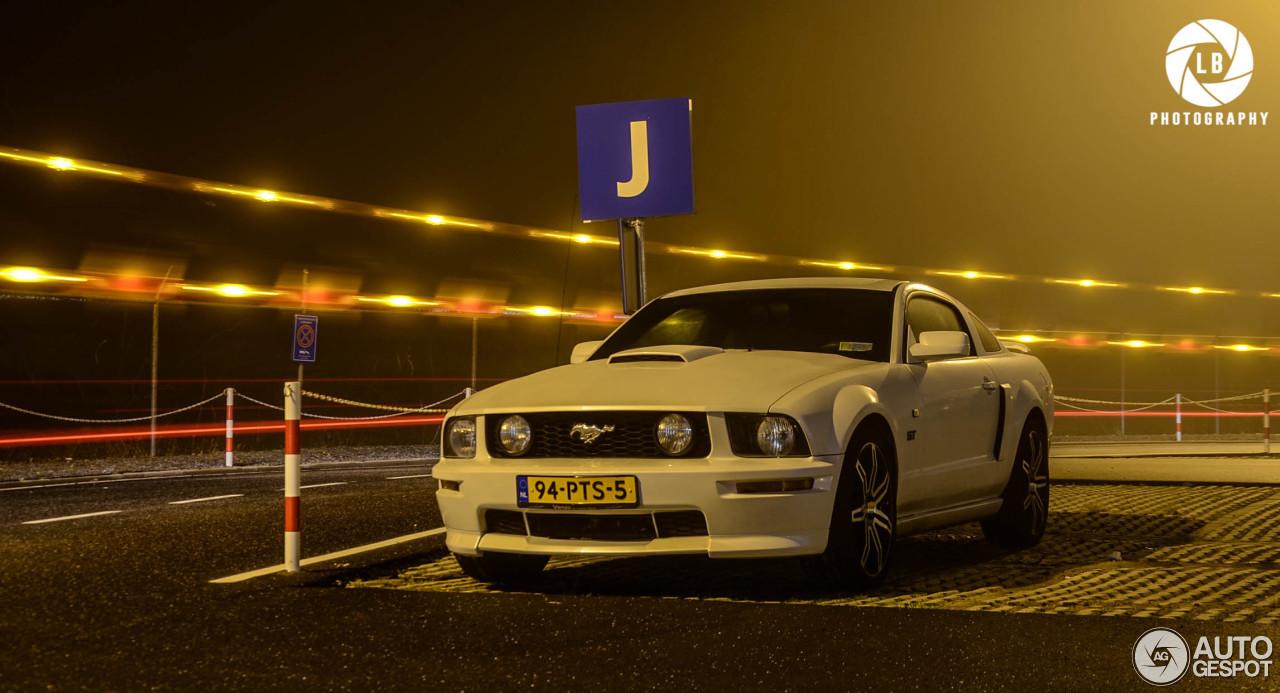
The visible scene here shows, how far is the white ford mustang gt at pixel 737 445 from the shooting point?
5.03 meters

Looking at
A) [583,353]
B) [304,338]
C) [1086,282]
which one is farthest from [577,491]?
[1086,282]

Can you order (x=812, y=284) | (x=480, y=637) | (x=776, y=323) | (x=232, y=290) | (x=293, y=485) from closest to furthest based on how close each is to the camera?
(x=480, y=637) < (x=293, y=485) < (x=776, y=323) < (x=812, y=284) < (x=232, y=290)

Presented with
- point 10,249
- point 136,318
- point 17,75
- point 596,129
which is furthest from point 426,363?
point 596,129

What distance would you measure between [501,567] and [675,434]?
1.06 metres

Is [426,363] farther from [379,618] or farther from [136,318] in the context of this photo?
[379,618]

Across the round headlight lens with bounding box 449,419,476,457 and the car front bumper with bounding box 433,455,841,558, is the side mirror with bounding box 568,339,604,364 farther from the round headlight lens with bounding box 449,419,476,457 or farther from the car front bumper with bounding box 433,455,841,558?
the car front bumper with bounding box 433,455,841,558

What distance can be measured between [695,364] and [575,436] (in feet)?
2.29

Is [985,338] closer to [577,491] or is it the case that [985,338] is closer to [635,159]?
[577,491]

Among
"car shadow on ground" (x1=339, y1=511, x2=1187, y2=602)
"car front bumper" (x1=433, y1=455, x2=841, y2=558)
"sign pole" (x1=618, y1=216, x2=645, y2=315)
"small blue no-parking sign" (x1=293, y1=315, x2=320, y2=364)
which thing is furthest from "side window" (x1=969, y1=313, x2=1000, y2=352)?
"small blue no-parking sign" (x1=293, y1=315, x2=320, y2=364)

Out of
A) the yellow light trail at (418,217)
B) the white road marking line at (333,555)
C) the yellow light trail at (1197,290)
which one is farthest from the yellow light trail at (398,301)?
the yellow light trail at (1197,290)

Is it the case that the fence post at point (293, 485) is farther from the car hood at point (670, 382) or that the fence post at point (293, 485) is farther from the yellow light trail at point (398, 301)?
the yellow light trail at point (398, 301)

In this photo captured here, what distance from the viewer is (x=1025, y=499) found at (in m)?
7.13

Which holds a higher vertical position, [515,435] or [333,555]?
[515,435]

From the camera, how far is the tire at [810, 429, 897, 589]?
520 cm
